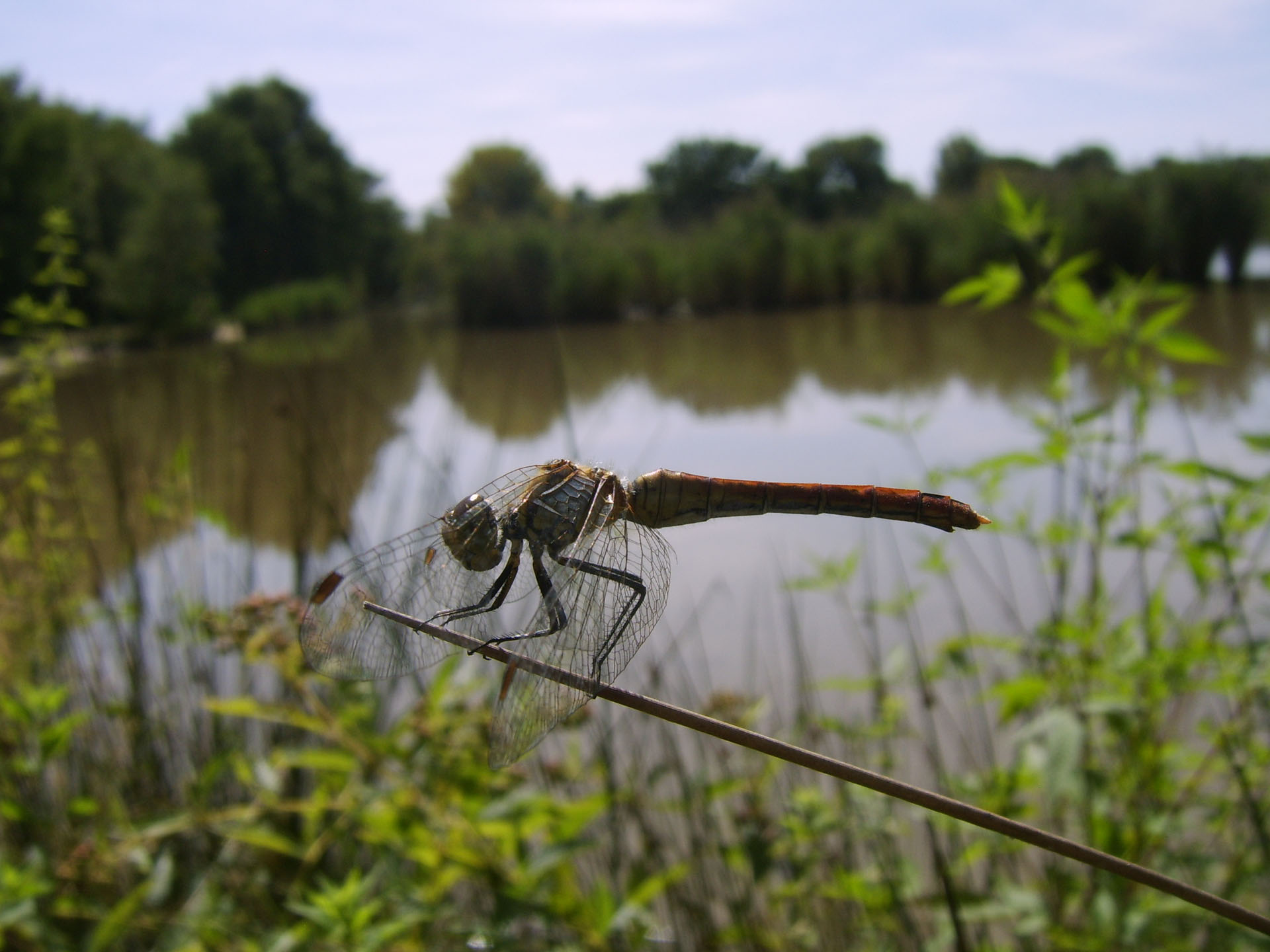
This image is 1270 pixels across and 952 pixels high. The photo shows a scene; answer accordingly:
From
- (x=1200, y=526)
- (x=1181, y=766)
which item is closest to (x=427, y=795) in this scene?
(x=1181, y=766)

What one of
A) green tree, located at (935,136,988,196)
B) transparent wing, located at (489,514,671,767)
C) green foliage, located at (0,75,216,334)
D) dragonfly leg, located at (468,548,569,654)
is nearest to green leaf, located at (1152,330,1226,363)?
transparent wing, located at (489,514,671,767)

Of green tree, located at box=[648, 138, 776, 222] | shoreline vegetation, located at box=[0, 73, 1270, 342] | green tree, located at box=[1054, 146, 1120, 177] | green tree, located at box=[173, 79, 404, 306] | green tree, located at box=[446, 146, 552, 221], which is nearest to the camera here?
shoreline vegetation, located at box=[0, 73, 1270, 342]

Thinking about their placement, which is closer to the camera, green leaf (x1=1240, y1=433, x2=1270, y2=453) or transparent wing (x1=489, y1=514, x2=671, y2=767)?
transparent wing (x1=489, y1=514, x2=671, y2=767)

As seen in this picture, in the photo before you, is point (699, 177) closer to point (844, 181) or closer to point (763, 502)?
point (844, 181)

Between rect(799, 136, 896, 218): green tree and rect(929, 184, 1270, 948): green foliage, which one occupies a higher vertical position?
rect(799, 136, 896, 218): green tree

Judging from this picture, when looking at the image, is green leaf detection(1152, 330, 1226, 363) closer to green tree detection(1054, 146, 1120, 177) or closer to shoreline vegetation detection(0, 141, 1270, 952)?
shoreline vegetation detection(0, 141, 1270, 952)

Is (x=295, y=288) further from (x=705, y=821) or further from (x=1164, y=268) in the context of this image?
(x=1164, y=268)

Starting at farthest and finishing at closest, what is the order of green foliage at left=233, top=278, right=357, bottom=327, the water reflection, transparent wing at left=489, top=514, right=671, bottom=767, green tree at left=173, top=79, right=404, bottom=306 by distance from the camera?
1. green tree at left=173, top=79, right=404, bottom=306
2. green foliage at left=233, top=278, right=357, bottom=327
3. the water reflection
4. transparent wing at left=489, top=514, right=671, bottom=767
